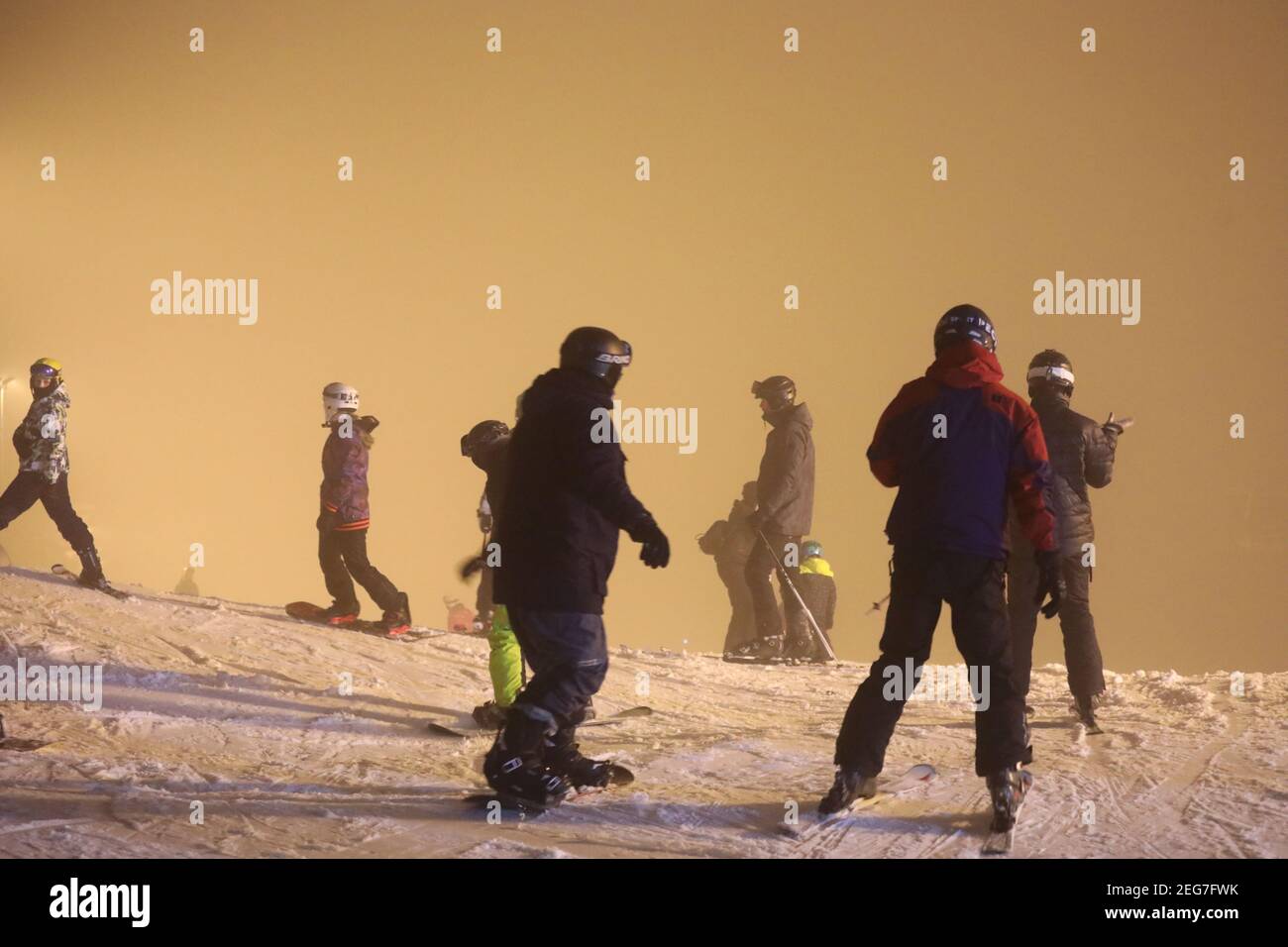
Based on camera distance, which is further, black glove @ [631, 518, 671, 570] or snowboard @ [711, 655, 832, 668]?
snowboard @ [711, 655, 832, 668]

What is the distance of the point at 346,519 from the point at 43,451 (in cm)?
252

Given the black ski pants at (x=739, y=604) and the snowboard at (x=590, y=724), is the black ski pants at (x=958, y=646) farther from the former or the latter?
the black ski pants at (x=739, y=604)

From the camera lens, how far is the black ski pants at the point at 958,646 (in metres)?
5.18

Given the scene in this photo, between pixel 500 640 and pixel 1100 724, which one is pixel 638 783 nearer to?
pixel 500 640

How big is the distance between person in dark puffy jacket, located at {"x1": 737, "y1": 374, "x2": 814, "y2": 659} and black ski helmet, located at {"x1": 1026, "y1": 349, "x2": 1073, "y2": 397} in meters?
3.93

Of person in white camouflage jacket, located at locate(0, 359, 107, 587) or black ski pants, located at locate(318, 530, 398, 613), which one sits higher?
person in white camouflage jacket, located at locate(0, 359, 107, 587)

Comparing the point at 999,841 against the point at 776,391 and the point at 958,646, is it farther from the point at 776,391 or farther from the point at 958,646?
the point at 776,391

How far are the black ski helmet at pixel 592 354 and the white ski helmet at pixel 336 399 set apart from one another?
6024 mm

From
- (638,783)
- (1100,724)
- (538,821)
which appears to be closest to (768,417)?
(1100,724)

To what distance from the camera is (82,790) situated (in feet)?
18.9

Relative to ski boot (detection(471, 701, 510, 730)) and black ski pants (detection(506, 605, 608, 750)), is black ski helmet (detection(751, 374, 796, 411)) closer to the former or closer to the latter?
ski boot (detection(471, 701, 510, 730))

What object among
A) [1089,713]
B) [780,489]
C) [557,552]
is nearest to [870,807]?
[557,552]

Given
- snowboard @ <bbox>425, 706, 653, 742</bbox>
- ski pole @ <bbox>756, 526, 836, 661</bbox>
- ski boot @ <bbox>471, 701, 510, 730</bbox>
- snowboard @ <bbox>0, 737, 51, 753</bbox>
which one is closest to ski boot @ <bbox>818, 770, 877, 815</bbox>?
snowboard @ <bbox>425, 706, 653, 742</bbox>

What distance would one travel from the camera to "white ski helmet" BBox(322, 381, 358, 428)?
439 inches
